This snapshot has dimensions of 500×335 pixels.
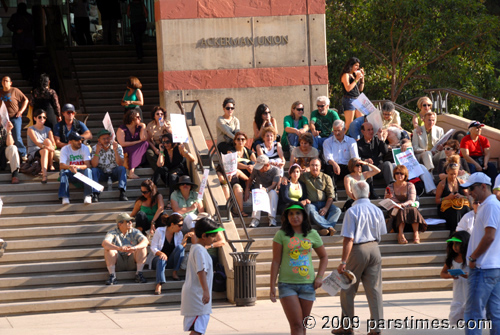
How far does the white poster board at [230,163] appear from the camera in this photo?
14.4 m

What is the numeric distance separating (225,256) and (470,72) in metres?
16.3

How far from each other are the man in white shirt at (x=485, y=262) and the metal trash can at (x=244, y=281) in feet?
15.3

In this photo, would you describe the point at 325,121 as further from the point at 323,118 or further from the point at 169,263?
the point at 169,263

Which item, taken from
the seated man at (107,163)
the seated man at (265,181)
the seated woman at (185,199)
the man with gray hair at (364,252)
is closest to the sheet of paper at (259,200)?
the seated man at (265,181)

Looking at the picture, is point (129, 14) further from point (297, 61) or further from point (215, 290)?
point (215, 290)

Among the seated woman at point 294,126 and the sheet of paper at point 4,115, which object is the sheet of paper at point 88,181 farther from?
the seated woman at point 294,126

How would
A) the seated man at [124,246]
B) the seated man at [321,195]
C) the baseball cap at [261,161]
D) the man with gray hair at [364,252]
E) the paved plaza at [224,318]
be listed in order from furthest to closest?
1. the baseball cap at [261,161]
2. the seated man at [321,195]
3. the seated man at [124,246]
4. the paved plaza at [224,318]
5. the man with gray hair at [364,252]

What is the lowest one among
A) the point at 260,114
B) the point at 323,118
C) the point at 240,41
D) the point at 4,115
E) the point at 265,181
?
the point at 265,181

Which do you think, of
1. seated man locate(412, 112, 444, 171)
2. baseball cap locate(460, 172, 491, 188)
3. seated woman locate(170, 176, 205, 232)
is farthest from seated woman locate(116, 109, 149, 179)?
baseball cap locate(460, 172, 491, 188)

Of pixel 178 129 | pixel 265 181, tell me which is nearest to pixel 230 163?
pixel 265 181

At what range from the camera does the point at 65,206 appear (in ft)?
47.4

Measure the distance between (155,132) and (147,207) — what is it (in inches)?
88.5

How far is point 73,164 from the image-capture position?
47.7ft

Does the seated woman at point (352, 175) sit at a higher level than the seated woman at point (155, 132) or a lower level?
lower
